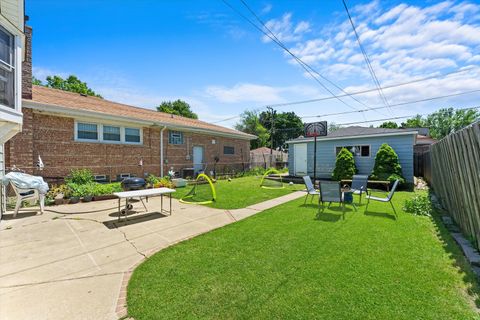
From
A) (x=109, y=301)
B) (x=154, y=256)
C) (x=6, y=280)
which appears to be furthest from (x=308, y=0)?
(x=6, y=280)

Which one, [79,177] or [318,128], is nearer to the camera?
[79,177]

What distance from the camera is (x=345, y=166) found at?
12.5m

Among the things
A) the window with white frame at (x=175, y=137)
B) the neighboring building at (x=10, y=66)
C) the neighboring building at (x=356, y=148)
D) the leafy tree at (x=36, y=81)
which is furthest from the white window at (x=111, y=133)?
the leafy tree at (x=36, y=81)

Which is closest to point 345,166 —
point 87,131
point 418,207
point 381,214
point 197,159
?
point 418,207

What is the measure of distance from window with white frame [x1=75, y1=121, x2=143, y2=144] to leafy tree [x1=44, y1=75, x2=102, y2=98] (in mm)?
20888

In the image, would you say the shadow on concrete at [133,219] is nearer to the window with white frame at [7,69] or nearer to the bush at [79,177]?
the window with white frame at [7,69]

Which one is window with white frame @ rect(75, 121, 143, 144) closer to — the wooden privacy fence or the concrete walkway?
the concrete walkway

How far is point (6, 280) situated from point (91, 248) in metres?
1.17

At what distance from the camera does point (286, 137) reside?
167 feet

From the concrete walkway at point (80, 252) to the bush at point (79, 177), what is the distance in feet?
7.49

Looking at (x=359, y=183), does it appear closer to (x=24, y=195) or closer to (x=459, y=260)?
(x=459, y=260)

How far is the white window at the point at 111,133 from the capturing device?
1082 cm

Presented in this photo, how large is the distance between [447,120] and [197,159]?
58340mm

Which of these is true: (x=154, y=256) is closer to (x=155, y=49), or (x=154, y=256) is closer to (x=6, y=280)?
(x=6, y=280)
